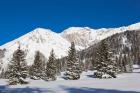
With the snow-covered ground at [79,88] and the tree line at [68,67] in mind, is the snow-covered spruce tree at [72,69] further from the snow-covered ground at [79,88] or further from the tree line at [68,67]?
the snow-covered ground at [79,88]

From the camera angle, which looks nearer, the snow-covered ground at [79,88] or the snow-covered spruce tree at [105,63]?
the snow-covered ground at [79,88]

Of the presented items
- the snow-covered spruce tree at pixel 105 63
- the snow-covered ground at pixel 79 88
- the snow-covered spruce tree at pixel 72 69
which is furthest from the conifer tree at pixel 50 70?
the snow-covered ground at pixel 79 88

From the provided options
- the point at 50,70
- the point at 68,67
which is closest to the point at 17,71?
the point at 68,67

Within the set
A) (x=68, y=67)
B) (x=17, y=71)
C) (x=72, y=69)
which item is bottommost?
(x=17, y=71)

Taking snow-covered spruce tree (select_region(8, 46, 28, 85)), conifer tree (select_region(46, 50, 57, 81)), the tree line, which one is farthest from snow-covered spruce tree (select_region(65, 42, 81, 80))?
snow-covered spruce tree (select_region(8, 46, 28, 85))

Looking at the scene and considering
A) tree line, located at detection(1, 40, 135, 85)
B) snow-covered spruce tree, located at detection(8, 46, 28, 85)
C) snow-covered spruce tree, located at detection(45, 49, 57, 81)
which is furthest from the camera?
snow-covered spruce tree, located at detection(45, 49, 57, 81)

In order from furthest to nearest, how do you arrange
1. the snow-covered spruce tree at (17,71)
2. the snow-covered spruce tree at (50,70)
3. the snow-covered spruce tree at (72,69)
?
the snow-covered spruce tree at (50,70), the snow-covered spruce tree at (72,69), the snow-covered spruce tree at (17,71)

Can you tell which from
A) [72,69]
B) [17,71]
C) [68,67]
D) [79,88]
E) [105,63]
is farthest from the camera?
[68,67]

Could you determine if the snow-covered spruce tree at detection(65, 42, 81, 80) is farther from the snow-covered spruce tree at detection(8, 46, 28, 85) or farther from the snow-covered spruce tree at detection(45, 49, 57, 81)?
the snow-covered spruce tree at detection(8, 46, 28, 85)

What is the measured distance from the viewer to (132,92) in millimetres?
24062

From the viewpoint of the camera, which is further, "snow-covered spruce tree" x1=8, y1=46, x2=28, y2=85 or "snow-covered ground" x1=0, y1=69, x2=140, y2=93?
"snow-covered spruce tree" x1=8, y1=46, x2=28, y2=85

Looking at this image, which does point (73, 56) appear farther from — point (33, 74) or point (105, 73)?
point (33, 74)

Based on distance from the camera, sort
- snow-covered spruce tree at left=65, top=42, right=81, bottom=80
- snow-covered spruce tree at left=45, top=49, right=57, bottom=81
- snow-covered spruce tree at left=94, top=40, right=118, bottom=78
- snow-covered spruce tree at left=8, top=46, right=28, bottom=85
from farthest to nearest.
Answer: snow-covered spruce tree at left=45, top=49, right=57, bottom=81 → snow-covered spruce tree at left=65, top=42, right=81, bottom=80 → snow-covered spruce tree at left=94, top=40, right=118, bottom=78 → snow-covered spruce tree at left=8, top=46, right=28, bottom=85

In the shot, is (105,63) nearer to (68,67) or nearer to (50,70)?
(68,67)
